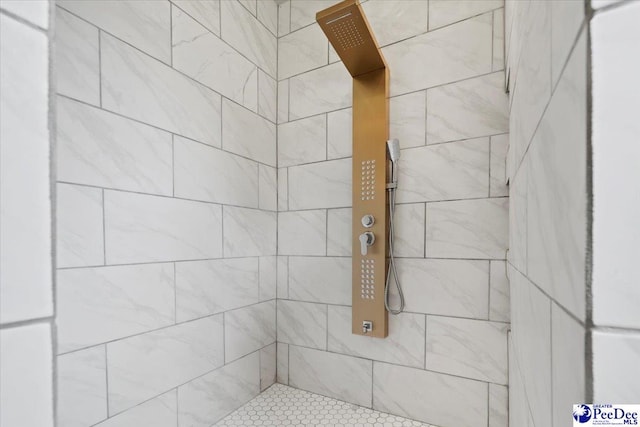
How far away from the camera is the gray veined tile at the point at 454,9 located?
1341 mm

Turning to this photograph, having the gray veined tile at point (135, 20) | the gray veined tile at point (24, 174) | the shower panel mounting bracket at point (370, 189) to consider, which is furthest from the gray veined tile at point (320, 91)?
the gray veined tile at point (24, 174)

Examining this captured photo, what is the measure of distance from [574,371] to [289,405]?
159 centimetres

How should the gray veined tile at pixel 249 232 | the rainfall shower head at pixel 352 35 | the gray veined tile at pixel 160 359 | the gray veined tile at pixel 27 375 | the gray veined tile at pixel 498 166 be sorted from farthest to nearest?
1. the gray veined tile at pixel 249 232
2. the gray veined tile at pixel 498 166
3. the rainfall shower head at pixel 352 35
4. the gray veined tile at pixel 160 359
5. the gray veined tile at pixel 27 375

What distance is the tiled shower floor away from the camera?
4.66 ft

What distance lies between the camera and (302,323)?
68.7 inches

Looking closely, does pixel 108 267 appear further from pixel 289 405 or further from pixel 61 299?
pixel 289 405

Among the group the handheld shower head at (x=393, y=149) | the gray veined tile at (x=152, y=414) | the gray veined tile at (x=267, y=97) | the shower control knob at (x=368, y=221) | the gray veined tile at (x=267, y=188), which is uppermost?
the gray veined tile at (x=267, y=97)

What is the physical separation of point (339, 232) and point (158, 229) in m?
0.85

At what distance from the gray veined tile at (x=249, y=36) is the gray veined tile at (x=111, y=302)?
1166mm

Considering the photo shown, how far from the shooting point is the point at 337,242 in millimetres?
1650

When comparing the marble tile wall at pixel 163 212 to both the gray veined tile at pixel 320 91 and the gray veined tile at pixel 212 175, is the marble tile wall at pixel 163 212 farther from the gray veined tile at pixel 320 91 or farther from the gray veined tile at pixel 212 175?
the gray veined tile at pixel 320 91

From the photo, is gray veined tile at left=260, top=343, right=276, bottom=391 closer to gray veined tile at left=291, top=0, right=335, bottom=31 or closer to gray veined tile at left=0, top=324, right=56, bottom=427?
gray veined tile at left=0, top=324, right=56, bottom=427

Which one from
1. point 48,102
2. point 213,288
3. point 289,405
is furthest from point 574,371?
point 289,405

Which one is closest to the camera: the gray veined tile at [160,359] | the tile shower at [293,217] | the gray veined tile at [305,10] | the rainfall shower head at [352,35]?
the tile shower at [293,217]
